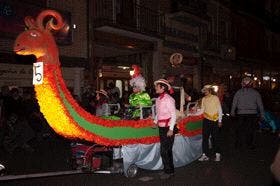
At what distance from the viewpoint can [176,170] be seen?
32.0ft

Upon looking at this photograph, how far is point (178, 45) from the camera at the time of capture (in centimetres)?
2572

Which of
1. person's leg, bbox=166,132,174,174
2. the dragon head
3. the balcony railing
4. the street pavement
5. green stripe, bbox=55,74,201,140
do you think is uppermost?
the balcony railing

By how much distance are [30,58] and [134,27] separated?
239 inches

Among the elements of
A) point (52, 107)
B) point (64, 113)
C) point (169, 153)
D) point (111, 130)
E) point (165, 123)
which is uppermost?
point (52, 107)

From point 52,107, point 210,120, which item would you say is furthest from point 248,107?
point 52,107

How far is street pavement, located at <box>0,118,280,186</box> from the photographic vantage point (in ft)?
28.1

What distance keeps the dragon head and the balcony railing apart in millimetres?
10707

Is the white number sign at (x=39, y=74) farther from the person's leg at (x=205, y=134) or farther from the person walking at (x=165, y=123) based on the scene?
the person's leg at (x=205, y=134)

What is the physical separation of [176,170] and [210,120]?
1723 millimetres

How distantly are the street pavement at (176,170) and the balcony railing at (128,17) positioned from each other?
297 inches

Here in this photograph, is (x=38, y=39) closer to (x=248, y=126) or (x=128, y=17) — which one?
(x=248, y=126)

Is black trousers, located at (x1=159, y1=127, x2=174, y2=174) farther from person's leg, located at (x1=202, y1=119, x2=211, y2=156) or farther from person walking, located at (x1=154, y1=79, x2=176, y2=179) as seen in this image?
person's leg, located at (x1=202, y1=119, x2=211, y2=156)

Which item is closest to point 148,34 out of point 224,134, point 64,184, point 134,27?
point 134,27

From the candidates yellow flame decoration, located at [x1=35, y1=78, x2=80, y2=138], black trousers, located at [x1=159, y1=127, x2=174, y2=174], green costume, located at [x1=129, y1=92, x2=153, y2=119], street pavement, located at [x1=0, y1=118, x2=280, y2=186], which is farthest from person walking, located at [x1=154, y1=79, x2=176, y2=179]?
yellow flame decoration, located at [x1=35, y1=78, x2=80, y2=138]
